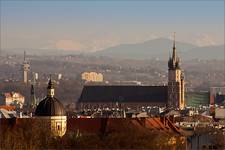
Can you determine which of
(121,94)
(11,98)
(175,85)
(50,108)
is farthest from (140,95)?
(50,108)

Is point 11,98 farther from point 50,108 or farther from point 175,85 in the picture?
point 50,108

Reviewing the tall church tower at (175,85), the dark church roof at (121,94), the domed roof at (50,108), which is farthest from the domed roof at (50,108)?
the dark church roof at (121,94)

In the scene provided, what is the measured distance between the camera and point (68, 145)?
3297cm

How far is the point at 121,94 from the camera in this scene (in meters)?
106

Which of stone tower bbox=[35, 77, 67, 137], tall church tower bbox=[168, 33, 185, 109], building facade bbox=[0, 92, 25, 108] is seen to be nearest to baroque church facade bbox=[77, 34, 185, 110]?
tall church tower bbox=[168, 33, 185, 109]

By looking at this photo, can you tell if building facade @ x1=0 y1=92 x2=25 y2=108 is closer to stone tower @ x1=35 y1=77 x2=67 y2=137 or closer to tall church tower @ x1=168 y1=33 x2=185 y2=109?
tall church tower @ x1=168 y1=33 x2=185 y2=109

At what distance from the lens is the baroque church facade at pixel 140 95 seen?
95625mm

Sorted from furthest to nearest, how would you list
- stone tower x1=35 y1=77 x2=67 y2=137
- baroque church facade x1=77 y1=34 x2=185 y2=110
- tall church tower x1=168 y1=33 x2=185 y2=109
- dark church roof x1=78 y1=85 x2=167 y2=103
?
dark church roof x1=78 y1=85 x2=167 y2=103, baroque church facade x1=77 y1=34 x2=185 y2=110, tall church tower x1=168 y1=33 x2=185 y2=109, stone tower x1=35 y1=77 x2=67 y2=137

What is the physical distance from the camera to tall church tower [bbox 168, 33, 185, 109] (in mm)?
95062

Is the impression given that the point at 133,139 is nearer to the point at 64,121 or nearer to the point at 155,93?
the point at 64,121

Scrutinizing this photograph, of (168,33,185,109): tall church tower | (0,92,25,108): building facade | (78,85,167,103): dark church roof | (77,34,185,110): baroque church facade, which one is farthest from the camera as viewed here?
(0,92,25,108): building facade

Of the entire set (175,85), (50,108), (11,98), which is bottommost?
(11,98)

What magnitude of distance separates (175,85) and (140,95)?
920 cm

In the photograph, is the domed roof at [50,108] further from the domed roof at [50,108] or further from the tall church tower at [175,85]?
the tall church tower at [175,85]
